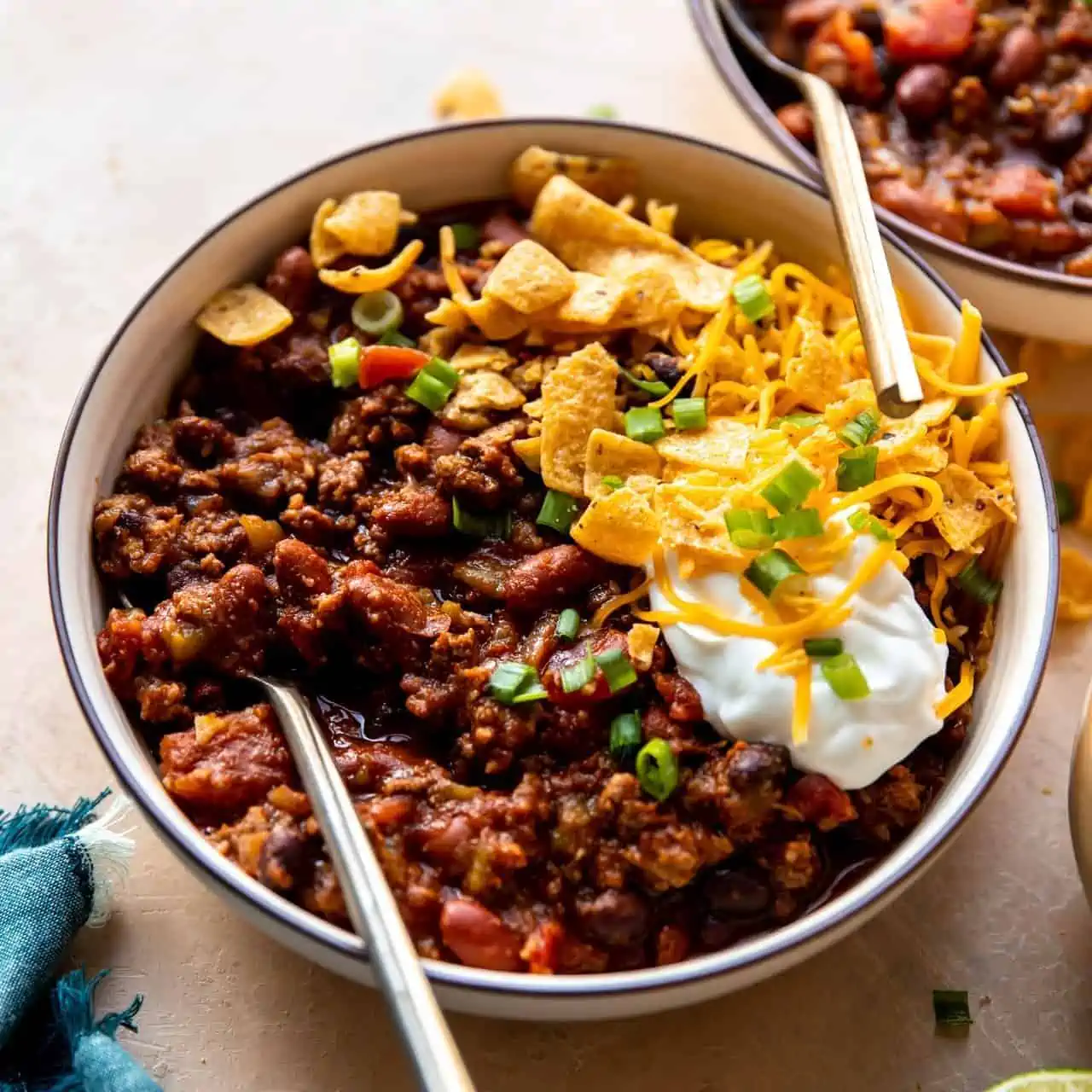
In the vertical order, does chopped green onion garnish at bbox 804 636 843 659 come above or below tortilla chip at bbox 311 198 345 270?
below

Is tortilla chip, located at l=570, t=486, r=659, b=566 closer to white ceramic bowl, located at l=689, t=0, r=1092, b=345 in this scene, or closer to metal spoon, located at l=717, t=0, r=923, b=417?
metal spoon, located at l=717, t=0, r=923, b=417

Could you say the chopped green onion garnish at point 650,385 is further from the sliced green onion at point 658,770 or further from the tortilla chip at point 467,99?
the tortilla chip at point 467,99

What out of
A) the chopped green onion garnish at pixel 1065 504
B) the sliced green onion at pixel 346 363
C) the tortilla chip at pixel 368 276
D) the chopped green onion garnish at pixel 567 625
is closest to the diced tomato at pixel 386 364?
the sliced green onion at pixel 346 363

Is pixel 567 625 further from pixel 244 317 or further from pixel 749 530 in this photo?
pixel 244 317

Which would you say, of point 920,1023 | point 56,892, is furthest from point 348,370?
point 920,1023

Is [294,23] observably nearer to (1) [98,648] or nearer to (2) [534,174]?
(2) [534,174]

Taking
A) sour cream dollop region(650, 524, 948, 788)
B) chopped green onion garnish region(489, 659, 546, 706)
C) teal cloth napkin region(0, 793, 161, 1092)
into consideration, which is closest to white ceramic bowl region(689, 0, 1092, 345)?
sour cream dollop region(650, 524, 948, 788)
